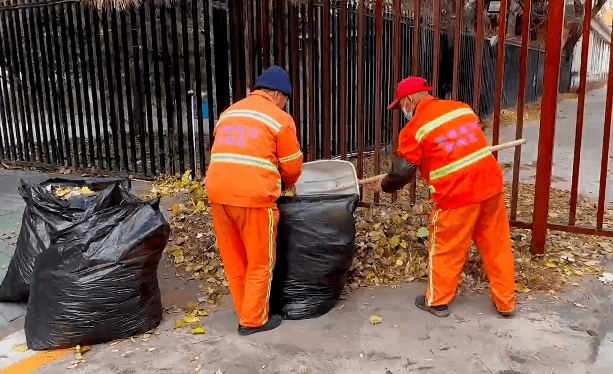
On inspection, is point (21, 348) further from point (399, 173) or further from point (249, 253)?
point (399, 173)

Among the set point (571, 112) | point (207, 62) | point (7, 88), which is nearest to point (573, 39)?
point (571, 112)

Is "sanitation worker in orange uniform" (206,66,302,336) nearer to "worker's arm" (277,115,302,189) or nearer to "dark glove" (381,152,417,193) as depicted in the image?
"worker's arm" (277,115,302,189)

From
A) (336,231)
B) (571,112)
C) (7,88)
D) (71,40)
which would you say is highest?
(71,40)

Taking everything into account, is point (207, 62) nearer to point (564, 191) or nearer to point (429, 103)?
point (429, 103)

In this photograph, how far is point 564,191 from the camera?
6.50 metres

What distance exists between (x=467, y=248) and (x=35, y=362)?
270cm

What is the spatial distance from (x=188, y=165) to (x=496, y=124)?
149 inches

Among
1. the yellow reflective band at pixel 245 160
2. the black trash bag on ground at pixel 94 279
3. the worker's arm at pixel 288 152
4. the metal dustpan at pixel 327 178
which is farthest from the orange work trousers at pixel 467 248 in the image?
the black trash bag on ground at pixel 94 279

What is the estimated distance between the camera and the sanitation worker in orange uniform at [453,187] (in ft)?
11.3

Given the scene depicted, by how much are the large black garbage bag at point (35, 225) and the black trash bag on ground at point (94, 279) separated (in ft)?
0.94

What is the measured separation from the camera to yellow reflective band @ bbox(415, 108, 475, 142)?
346cm

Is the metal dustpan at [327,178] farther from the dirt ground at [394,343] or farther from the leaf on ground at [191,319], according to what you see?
the leaf on ground at [191,319]

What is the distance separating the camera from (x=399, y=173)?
364 cm

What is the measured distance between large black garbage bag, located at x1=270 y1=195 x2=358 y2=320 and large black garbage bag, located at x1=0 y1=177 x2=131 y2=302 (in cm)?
127
